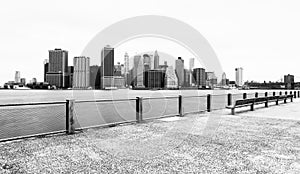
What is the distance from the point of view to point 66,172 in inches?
152

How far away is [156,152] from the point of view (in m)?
5.11

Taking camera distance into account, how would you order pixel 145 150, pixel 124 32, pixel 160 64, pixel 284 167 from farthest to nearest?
pixel 160 64
pixel 124 32
pixel 145 150
pixel 284 167

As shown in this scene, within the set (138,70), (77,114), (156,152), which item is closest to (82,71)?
(77,114)

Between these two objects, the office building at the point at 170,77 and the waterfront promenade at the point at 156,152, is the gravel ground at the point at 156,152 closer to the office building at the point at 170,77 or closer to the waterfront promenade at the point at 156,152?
the waterfront promenade at the point at 156,152

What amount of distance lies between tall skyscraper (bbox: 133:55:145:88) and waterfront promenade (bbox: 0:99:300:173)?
15848mm

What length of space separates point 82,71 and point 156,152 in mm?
16012

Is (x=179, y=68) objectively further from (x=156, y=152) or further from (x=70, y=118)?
(x=156, y=152)

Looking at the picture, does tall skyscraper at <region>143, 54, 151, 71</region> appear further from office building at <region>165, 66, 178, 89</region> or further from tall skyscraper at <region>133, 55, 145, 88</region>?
office building at <region>165, 66, 178, 89</region>

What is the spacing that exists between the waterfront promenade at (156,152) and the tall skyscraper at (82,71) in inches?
499

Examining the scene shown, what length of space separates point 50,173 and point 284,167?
4.27 m

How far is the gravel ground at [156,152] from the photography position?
407cm

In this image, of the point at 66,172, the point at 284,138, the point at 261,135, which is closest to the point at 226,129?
the point at 261,135

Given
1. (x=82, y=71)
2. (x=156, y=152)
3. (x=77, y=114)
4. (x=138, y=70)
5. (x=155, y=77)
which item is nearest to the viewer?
(x=156, y=152)

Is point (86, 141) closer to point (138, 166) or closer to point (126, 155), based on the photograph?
point (126, 155)
